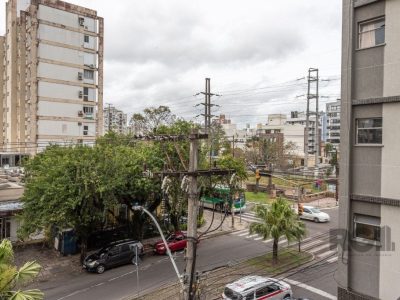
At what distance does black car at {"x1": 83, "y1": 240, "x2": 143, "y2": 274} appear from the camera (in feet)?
71.3

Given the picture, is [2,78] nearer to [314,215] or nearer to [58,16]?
[58,16]

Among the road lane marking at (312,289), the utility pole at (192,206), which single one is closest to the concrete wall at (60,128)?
the road lane marking at (312,289)

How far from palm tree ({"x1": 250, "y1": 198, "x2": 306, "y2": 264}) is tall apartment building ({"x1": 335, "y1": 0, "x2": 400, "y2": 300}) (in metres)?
7.71

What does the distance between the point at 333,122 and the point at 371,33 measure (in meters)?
131

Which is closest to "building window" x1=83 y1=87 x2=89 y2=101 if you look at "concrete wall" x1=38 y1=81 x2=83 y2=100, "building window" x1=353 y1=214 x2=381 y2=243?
"concrete wall" x1=38 y1=81 x2=83 y2=100

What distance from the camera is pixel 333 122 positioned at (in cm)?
13600

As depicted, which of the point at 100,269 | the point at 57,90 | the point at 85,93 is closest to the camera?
the point at 100,269

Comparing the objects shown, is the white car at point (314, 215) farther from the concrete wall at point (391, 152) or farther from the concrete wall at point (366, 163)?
the concrete wall at point (391, 152)

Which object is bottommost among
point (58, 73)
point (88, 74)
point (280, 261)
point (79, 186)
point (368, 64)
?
point (280, 261)

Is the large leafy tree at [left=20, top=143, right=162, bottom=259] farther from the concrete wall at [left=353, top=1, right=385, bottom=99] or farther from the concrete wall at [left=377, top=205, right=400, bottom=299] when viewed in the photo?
the concrete wall at [left=377, top=205, right=400, bottom=299]

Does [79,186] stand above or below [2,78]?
below

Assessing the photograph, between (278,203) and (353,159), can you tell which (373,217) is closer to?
(353,159)

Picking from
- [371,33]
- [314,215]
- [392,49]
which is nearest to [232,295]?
[392,49]

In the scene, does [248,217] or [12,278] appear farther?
[248,217]
